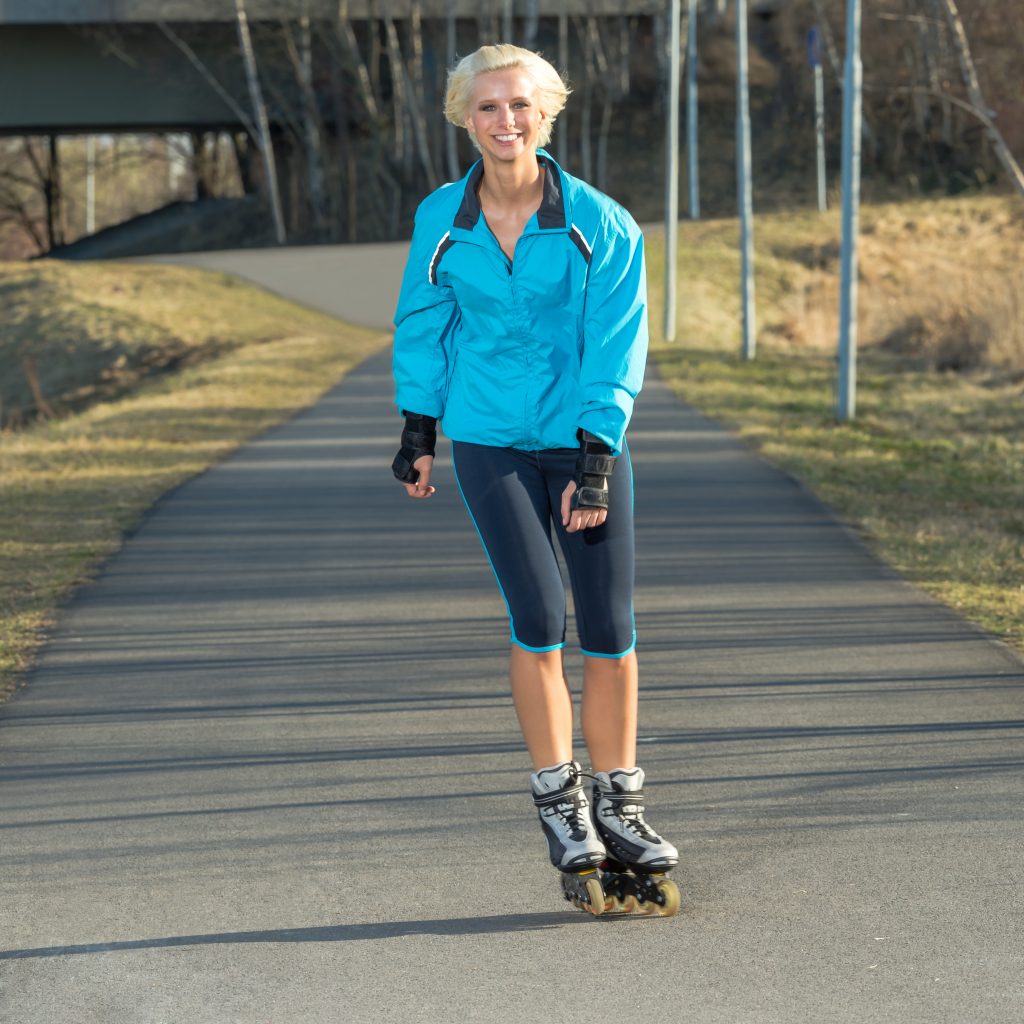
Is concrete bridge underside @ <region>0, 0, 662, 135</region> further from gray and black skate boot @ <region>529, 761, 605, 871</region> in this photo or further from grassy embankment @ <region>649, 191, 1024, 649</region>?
gray and black skate boot @ <region>529, 761, 605, 871</region>

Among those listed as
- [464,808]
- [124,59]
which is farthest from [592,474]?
[124,59]

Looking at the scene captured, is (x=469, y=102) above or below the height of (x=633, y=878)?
above

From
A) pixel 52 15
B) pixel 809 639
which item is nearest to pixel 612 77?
pixel 52 15

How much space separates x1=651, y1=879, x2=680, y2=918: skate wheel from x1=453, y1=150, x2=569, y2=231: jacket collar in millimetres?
1552

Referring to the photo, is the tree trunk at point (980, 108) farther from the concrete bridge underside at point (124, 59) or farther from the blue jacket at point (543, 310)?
the concrete bridge underside at point (124, 59)

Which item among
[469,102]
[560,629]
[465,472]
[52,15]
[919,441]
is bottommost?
[919,441]

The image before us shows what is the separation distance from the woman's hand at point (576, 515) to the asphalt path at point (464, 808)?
91 centimetres

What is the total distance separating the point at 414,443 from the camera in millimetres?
4578

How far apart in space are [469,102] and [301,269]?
121 feet

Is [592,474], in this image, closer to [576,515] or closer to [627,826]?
[576,515]

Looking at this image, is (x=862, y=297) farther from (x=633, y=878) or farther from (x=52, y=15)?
(x=633, y=878)

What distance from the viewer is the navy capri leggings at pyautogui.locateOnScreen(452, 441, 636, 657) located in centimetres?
438

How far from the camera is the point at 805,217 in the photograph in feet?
156

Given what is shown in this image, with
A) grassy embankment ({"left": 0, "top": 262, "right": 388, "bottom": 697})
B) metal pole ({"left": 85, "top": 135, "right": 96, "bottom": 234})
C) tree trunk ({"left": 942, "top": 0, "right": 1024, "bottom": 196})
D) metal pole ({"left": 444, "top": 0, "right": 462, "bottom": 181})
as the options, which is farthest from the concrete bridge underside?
tree trunk ({"left": 942, "top": 0, "right": 1024, "bottom": 196})
